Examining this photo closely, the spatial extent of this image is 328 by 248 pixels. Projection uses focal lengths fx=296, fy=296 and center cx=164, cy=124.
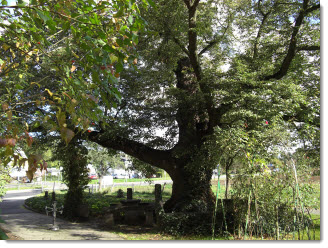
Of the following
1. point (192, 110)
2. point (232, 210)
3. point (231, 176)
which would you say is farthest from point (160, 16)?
point (232, 210)

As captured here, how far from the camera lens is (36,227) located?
16.9ft

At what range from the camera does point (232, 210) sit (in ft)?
14.7

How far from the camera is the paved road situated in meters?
4.51

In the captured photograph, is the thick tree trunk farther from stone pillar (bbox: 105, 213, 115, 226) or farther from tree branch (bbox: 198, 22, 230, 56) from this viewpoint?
tree branch (bbox: 198, 22, 230, 56)

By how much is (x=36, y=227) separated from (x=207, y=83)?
390 centimetres

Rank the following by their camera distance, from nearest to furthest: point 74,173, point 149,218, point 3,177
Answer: point 3,177 < point 149,218 < point 74,173

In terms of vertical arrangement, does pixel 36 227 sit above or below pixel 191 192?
below

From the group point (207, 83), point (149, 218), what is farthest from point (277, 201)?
point (149, 218)

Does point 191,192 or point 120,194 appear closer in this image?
point 191,192

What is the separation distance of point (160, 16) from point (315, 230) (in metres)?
4.01

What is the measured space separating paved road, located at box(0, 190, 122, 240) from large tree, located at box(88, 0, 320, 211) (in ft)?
5.43

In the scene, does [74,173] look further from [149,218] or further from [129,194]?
[149,218]

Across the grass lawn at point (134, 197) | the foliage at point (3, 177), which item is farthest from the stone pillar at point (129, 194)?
the foliage at point (3, 177)

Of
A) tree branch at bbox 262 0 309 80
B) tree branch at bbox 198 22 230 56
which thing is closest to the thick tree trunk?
tree branch at bbox 262 0 309 80
